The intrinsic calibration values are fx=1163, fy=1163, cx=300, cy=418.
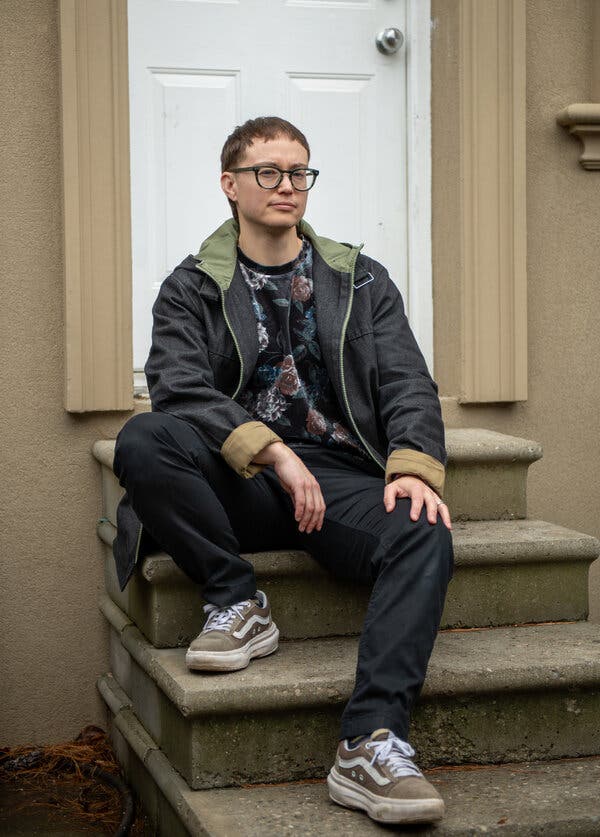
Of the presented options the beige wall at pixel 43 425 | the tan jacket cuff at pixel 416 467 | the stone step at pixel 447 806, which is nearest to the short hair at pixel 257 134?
the beige wall at pixel 43 425

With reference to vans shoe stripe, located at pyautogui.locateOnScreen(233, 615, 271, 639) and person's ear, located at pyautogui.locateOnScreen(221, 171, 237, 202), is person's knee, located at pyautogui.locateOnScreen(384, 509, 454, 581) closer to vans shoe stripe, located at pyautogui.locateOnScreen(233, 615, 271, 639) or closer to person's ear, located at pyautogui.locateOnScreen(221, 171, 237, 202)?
vans shoe stripe, located at pyautogui.locateOnScreen(233, 615, 271, 639)

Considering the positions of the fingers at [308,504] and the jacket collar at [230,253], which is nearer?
the fingers at [308,504]

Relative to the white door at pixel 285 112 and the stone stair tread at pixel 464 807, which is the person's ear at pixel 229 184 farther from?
the stone stair tread at pixel 464 807

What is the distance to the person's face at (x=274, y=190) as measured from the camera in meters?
3.02

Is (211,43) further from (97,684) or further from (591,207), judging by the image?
(97,684)

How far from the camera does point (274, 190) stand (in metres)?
3.03

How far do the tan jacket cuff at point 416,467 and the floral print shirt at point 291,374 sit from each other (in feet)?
0.97

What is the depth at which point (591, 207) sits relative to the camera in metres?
4.05

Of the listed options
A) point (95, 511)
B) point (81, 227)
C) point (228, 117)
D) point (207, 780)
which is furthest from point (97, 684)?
point (228, 117)

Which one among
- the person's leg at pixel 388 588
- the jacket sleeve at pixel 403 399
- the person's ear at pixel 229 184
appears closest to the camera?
the person's leg at pixel 388 588

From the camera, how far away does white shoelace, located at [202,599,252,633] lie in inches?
105

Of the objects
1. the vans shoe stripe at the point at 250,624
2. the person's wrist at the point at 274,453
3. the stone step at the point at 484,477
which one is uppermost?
the person's wrist at the point at 274,453

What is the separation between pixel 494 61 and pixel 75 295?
1599mm

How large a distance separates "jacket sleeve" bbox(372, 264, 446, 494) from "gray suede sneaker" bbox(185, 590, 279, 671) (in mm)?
452
